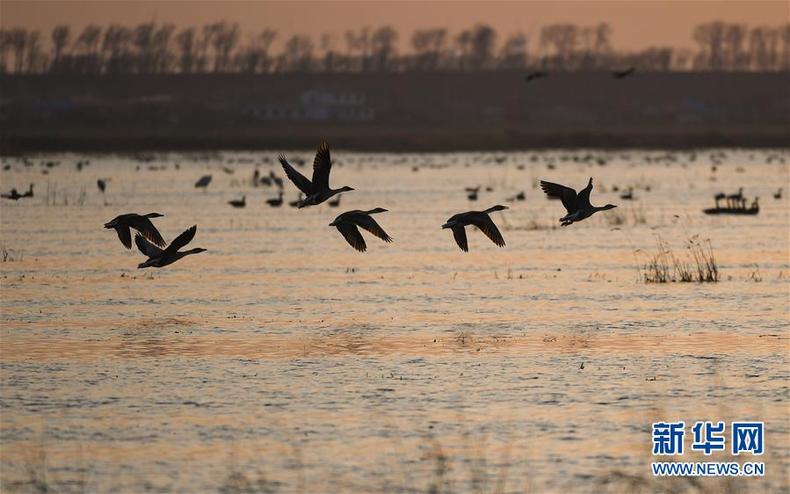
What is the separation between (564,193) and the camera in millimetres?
17438

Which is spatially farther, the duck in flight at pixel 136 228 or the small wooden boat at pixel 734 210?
the small wooden boat at pixel 734 210

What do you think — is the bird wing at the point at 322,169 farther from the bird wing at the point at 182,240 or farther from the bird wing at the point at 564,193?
the bird wing at the point at 564,193

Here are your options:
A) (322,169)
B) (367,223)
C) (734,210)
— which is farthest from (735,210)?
(322,169)

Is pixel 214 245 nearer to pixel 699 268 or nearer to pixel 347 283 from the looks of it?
pixel 347 283

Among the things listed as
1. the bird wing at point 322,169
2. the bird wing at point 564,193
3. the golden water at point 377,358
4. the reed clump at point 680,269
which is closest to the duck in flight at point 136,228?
the golden water at point 377,358

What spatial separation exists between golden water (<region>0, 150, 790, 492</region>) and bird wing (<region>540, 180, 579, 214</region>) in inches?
73.4

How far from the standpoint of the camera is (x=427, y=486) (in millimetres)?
12359

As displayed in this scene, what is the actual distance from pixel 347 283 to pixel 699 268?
6.28 meters

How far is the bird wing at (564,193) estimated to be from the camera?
677 inches

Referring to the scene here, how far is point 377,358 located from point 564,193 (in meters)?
3.05

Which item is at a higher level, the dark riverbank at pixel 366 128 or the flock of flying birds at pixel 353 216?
the dark riverbank at pixel 366 128

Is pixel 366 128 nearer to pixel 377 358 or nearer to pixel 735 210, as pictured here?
pixel 735 210

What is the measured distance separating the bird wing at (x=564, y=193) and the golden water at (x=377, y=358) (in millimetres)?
1866

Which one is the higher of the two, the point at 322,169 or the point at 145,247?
the point at 322,169
